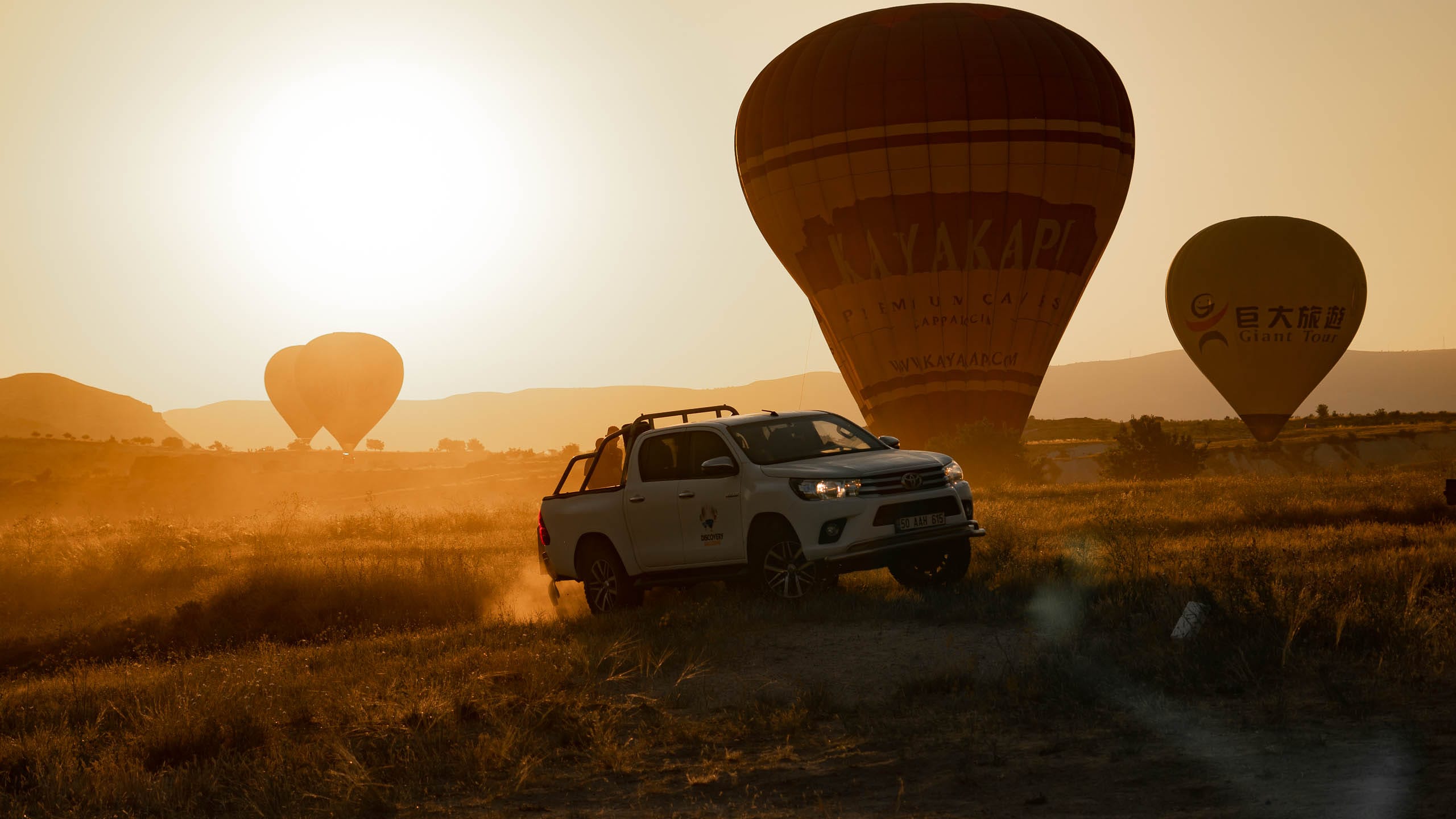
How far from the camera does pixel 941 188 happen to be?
36156 millimetres

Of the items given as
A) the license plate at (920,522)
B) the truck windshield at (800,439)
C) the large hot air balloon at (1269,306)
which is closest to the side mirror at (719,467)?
the truck windshield at (800,439)

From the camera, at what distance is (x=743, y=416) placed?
14.5 m

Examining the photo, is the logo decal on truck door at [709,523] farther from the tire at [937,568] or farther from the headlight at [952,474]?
the headlight at [952,474]

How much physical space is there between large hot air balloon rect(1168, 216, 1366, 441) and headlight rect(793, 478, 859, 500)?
4577 cm

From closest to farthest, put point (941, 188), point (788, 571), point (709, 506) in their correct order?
1. point (788, 571)
2. point (709, 506)
3. point (941, 188)

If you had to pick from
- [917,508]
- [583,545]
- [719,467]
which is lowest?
[583,545]

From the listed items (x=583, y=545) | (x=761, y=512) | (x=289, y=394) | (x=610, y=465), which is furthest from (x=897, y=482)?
(x=289, y=394)

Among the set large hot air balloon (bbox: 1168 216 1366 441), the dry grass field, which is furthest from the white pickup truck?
large hot air balloon (bbox: 1168 216 1366 441)

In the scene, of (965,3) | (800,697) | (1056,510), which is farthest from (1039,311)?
(800,697)

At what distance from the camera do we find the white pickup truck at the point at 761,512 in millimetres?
12977

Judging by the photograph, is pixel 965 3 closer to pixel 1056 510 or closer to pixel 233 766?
pixel 1056 510

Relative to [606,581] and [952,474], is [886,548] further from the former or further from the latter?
[606,581]

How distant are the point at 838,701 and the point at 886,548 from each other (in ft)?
10.9

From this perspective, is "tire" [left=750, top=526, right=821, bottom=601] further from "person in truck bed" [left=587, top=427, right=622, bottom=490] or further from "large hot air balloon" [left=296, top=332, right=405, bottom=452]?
"large hot air balloon" [left=296, top=332, right=405, bottom=452]
